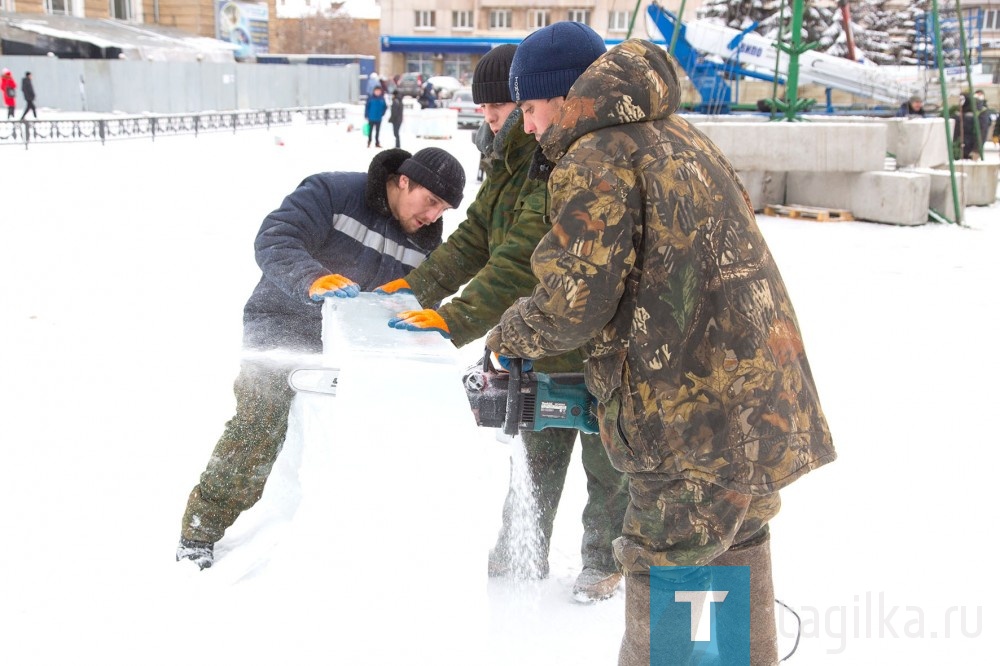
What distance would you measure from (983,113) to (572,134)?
19.5 meters

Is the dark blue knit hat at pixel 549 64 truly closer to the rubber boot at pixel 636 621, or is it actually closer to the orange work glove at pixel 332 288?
the orange work glove at pixel 332 288

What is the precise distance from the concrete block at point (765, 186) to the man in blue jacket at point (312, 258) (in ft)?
30.7

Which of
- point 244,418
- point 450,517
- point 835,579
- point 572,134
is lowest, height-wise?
point 835,579

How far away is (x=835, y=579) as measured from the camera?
3215 millimetres

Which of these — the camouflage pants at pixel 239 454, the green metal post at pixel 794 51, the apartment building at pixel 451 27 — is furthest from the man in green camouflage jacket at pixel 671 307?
the apartment building at pixel 451 27

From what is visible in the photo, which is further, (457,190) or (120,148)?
(120,148)

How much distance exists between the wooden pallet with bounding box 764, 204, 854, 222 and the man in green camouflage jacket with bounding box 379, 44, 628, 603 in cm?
914

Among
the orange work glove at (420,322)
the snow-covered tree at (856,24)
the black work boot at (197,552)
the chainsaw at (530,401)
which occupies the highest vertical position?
the snow-covered tree at (856,24)

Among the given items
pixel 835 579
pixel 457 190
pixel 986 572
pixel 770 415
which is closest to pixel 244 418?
pixel 457 190

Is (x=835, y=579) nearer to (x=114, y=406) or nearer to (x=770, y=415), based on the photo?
(x=770, y=415)

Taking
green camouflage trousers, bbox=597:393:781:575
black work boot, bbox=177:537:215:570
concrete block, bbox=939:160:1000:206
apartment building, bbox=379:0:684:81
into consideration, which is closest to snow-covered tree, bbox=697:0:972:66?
apartment building, bbox=379:0:684:81

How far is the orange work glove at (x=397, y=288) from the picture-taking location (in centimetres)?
303

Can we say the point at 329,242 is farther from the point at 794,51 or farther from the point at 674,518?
the point at 794,51

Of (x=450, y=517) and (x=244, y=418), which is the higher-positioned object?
(x=450, y=517)
